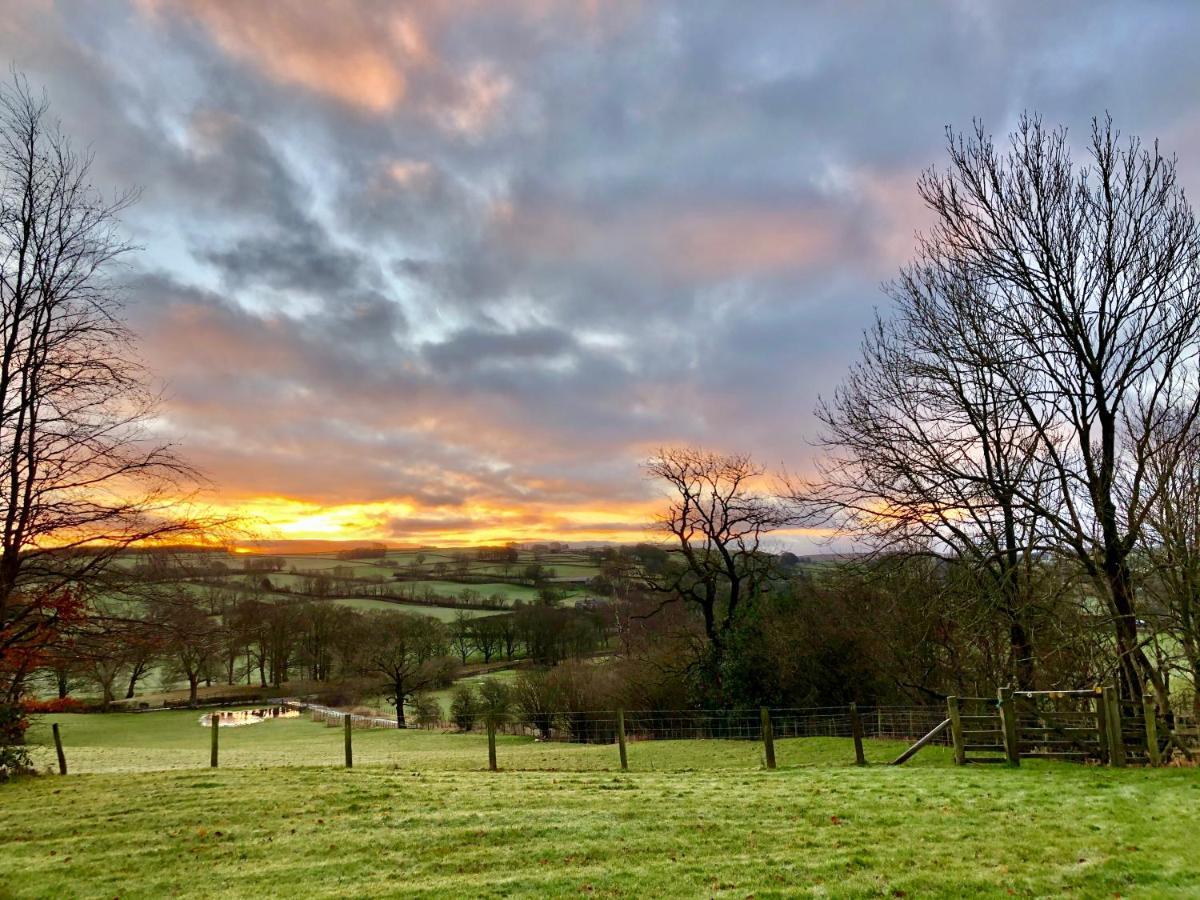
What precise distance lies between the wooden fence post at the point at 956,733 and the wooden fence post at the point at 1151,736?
2.97m

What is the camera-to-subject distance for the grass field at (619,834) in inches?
244

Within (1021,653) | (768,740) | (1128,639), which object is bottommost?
(768,740)

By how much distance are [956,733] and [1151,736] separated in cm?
310

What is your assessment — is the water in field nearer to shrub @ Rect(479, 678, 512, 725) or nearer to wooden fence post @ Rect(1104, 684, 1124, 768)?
shrub @ Rect(479, 678, 512, 725)

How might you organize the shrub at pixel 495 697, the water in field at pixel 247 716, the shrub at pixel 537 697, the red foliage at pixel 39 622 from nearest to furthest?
the red foliage at pixel 39 622
the shrub at pixel 537 697
the shrub at pixel 495 697
the water in field at pixel 247 716

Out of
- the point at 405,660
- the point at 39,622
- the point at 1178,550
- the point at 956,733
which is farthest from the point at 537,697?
the point at 39,622

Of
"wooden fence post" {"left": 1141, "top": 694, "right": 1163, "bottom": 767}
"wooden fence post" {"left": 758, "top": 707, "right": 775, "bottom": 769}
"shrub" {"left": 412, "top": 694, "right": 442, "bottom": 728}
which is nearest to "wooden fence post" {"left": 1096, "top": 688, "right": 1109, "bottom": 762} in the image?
"wooden fence post" {"left": 1141, "top": 694, "right": 1163, "bottom": 767}

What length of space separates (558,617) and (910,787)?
4730 centimetres

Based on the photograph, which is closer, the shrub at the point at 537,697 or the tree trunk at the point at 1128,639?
the tree trunk at the point at 1128,639

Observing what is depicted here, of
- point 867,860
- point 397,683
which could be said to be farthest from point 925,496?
point 397,683

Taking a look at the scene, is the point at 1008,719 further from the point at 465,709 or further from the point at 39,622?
the point at 465,709

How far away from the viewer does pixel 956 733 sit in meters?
13.2

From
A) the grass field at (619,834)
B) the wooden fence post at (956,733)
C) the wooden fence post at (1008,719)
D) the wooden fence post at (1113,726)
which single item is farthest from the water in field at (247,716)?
the wooden fence post at (1113,726)

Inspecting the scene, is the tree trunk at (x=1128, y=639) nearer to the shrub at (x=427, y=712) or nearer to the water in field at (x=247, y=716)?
the shrub at (x=427, y=712)
